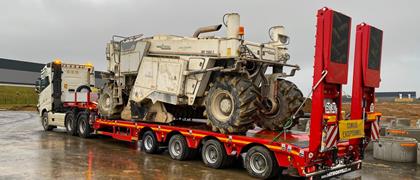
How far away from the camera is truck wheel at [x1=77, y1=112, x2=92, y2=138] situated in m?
15.7

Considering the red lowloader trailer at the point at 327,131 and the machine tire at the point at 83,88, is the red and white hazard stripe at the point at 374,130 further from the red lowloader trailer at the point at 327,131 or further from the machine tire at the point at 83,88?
the machine tire at the point at 83,88

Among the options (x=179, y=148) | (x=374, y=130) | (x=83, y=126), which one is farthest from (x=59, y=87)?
(x=374, y=130)

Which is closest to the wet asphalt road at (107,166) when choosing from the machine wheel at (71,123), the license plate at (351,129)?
the license plate at (351,129)

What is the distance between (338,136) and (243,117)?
2285 millimetres

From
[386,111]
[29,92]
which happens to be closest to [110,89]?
[386,111]

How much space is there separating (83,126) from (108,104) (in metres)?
2.69

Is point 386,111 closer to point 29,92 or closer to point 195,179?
point 195,179

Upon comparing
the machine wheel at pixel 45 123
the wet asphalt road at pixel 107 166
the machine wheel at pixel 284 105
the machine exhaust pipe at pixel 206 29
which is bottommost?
the wet asphalt road at pixel 107 166

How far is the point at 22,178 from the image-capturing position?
327 inches

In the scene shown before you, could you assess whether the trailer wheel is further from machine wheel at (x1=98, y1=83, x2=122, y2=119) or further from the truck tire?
machine wheel at (x1=98, y1=83, x2=122, y2=119)

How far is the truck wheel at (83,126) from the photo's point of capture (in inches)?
618

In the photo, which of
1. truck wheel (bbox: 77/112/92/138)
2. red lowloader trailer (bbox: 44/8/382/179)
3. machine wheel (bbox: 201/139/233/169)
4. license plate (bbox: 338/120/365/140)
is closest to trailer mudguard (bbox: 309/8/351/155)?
red lowloader trailer (bbox: 44/8/382/179)

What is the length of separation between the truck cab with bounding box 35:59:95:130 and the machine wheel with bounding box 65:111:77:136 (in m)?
0.23

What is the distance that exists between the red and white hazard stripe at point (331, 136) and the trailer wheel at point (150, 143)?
5664mm
